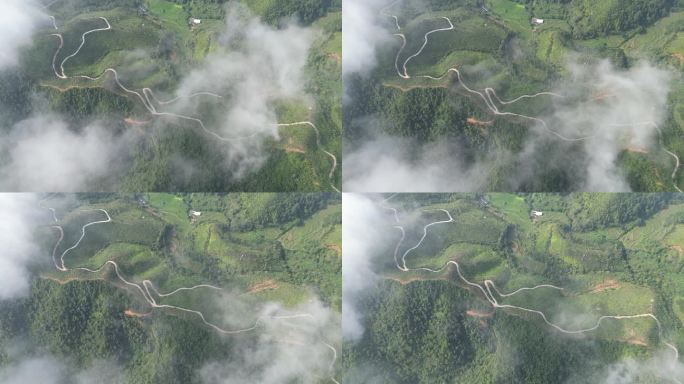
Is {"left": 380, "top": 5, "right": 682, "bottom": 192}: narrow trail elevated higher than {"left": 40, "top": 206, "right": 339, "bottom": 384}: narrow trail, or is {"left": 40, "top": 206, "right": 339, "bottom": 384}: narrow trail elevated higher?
{"left": 380, "top": 5, "right": 682, "bottom": 192}: narrow trail

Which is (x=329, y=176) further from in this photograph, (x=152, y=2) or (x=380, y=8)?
(x=152, y=2)

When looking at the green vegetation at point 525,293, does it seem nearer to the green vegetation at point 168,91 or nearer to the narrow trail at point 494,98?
the narrow trail at point 494,98

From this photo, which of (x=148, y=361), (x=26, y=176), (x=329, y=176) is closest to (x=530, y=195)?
(x=329, y=176)

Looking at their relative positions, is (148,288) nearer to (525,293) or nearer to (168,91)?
(168,91)

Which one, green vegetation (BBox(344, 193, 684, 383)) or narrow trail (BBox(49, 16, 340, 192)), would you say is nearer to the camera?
Answer: green vegetation (BBox(344, 193, 684, 383))

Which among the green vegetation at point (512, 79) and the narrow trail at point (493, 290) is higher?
the green vegetation at point (512, 79)

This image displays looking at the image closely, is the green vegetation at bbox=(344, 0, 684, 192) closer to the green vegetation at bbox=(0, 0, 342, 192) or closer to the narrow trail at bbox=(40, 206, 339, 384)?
the green vegetation at bbox=(0, 0, 342, 192)

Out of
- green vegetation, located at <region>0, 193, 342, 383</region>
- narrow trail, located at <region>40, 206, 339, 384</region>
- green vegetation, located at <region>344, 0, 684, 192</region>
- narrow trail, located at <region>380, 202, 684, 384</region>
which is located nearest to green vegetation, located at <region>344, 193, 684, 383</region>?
narrow trail, located at <region>380, 202, 684, 384</region>

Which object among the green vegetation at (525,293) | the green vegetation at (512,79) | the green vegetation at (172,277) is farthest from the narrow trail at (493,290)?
the green vegetation at (512,79)
